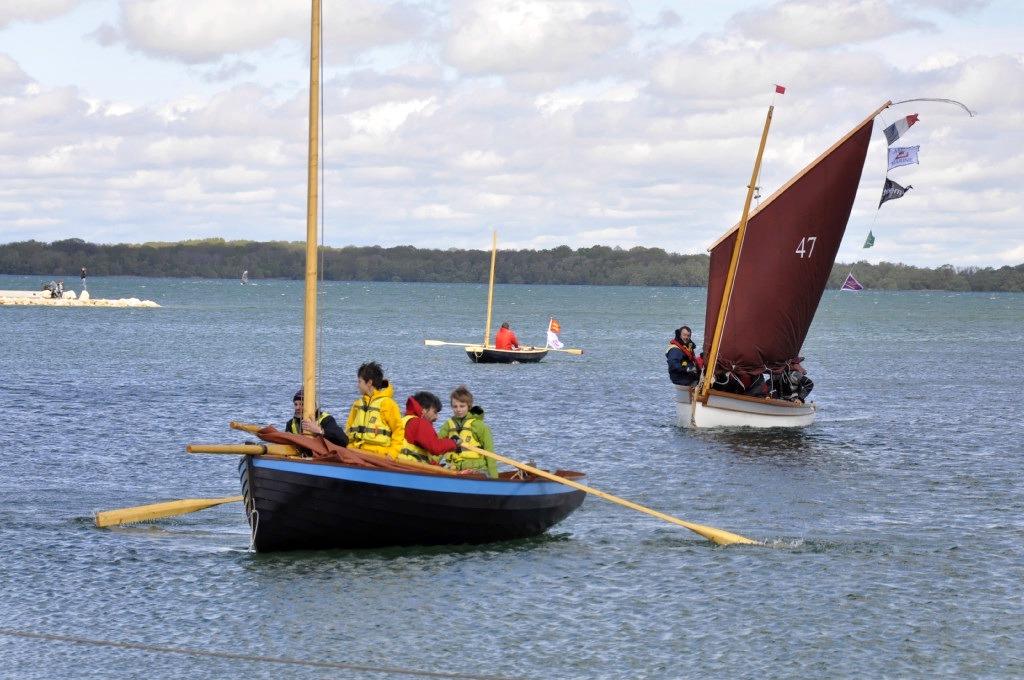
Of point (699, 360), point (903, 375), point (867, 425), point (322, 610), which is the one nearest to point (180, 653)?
point (322, 610)

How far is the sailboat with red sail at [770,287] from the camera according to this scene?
3625 centimetres

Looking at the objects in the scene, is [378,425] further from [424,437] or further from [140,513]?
[140,513]

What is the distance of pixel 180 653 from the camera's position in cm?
1541

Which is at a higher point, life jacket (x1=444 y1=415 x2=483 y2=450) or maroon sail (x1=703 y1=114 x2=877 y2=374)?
maroon sail (x1=703 y1=114 x2=877 y2=374)

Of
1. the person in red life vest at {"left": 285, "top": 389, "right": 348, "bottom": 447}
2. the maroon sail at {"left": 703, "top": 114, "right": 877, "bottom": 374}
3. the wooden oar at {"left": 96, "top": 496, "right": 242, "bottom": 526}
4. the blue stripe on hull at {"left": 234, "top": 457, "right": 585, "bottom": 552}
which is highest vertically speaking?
the maroon sail at {"left": 703, "top": 114, "right": 877, "bottom": 374}

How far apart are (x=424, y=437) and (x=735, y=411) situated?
18.5 metres

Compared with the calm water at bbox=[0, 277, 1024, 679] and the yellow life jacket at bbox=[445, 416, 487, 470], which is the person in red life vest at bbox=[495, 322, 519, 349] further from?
the yellow life jacket at bbox=[445, 416, 487, 470]

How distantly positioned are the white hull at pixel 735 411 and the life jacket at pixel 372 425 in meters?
18.6

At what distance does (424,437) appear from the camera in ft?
64.8

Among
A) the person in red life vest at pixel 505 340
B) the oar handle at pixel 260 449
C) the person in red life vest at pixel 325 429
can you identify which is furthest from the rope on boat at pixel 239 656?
the person in red life vest at pixel 505 340

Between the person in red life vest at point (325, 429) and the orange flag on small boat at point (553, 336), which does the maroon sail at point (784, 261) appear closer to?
the person in red life vest at point (325, 429)

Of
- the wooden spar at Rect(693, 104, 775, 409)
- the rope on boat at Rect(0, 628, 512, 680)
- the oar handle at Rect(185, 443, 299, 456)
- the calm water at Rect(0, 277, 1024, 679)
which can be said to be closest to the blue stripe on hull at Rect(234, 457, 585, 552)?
the oar handle at Rect(185, 443, 299, 456)

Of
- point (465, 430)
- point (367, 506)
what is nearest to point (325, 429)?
point (367, 506)

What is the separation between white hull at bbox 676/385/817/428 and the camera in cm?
3672
